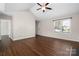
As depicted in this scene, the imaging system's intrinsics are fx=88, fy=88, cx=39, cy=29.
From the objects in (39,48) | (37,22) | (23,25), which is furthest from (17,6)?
(39,48)

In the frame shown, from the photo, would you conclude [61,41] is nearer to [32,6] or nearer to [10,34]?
[32,6]

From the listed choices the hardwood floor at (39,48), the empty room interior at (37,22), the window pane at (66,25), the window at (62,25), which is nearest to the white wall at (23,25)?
the empty room interior at (37,22)

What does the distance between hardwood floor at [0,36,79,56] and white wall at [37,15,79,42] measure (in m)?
0.08

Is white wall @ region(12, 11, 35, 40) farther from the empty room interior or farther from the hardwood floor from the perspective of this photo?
the hardwood floor

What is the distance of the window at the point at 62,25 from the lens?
1497mm

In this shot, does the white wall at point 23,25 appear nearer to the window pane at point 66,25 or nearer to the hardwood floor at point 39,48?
the hardwood floor at point 39,48

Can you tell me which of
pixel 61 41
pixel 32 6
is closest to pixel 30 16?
pixel 32 6

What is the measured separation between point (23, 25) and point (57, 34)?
627 mm

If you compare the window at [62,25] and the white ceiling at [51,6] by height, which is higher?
the white ceiling at [51,6]

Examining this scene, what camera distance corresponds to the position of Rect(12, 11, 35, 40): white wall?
1534 millimetres

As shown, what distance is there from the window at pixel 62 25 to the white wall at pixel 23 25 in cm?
42

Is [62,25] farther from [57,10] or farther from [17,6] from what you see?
[17,6]

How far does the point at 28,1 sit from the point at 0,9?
0.50 metres

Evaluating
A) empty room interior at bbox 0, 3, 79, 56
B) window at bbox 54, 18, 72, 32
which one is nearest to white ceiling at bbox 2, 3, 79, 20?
empty room interior at bbox 0, 3, 79, 56
